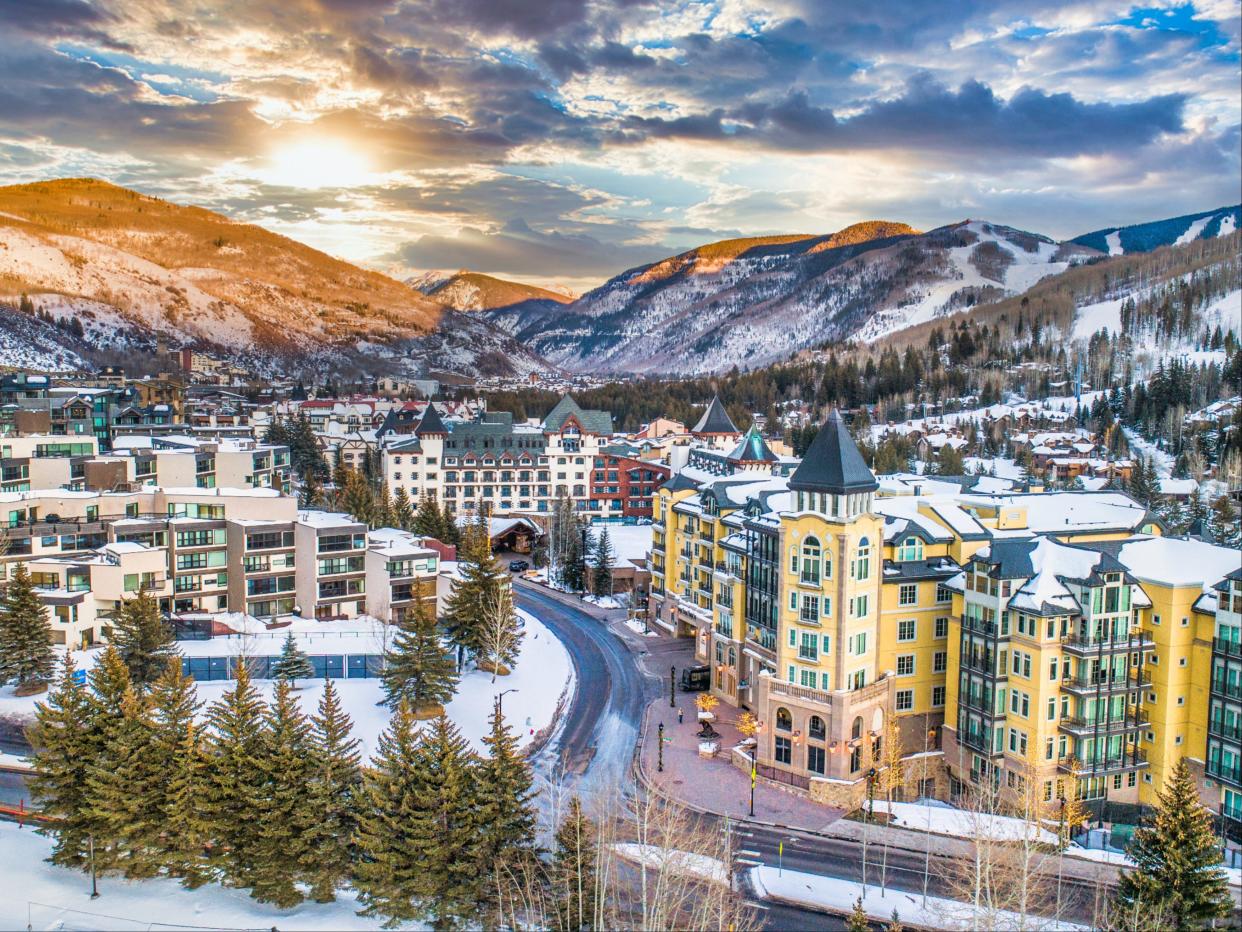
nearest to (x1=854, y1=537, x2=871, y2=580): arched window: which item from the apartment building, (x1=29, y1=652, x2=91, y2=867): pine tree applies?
(x1=29, y1=652, x2=91, y2=867): pine tree

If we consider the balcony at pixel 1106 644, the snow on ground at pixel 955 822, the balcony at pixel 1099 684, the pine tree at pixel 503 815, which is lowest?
the snow on ground at pixel 955 822

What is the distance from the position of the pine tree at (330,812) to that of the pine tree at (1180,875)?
29407 millimetres

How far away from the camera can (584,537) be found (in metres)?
97.4

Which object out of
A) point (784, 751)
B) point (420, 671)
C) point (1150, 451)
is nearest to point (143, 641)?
point (420, 671)

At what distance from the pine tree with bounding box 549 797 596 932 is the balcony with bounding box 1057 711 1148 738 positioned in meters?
26.4

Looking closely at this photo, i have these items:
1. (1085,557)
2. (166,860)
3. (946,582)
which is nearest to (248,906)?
(166,860)

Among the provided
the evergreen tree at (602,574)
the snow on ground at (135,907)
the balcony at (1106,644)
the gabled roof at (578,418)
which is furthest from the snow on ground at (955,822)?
the gabled roof at (578,418)

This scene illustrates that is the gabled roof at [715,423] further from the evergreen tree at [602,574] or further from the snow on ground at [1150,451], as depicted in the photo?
the snow on ground at [1150,451]

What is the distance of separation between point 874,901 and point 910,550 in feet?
68.7

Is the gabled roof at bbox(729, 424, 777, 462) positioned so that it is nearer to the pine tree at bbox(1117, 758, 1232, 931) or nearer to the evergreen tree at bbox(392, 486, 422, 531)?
Result: the evergreen tree at bbox(392, 486, 422, 531)

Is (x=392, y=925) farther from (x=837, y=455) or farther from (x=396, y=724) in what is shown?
(x=837, y=455)

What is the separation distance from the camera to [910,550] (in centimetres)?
5431

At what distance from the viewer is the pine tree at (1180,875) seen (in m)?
34.4

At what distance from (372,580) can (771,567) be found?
99.8ft
